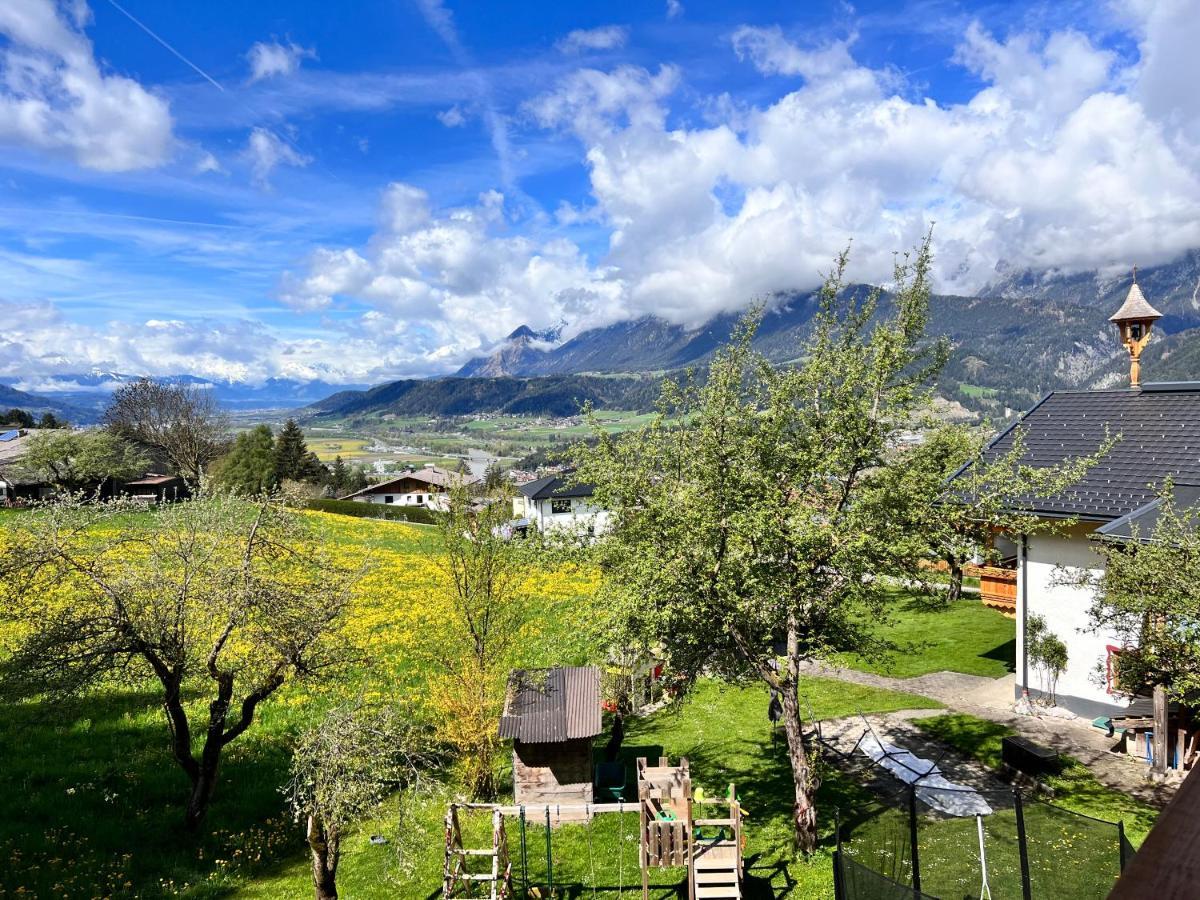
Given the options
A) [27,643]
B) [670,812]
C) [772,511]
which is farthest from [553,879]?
[27,643]

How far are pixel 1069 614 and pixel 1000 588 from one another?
11929 mm

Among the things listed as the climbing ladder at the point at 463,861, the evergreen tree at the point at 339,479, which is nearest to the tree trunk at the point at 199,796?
the climbing ladder at the point at 463,861

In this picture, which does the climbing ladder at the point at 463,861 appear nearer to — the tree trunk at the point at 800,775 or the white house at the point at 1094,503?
the tree trunk at the point at 800,775

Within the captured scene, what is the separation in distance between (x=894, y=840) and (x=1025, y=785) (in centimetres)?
724

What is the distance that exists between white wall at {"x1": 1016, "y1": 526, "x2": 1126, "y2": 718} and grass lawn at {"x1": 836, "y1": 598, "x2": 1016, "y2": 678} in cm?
347

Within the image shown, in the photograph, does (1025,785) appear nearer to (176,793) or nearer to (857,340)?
(857,340)

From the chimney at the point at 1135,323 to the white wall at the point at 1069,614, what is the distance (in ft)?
23.9

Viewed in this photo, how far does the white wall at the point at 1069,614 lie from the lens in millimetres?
21547

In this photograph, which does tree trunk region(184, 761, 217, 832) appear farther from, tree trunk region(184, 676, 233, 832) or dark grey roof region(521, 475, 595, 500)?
dark grey roof region(521, 475, 595, 500)

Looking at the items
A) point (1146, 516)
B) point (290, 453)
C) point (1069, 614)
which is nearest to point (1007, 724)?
point (1069, 614)

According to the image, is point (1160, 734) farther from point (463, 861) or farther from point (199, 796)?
point (199, 796)

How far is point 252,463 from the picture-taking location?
3255 inches

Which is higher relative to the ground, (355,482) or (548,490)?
(355,482)

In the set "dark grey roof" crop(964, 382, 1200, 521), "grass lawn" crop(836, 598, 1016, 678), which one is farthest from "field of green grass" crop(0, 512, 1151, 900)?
"dark grey roof" crop(964, 382, 1200, 521)
